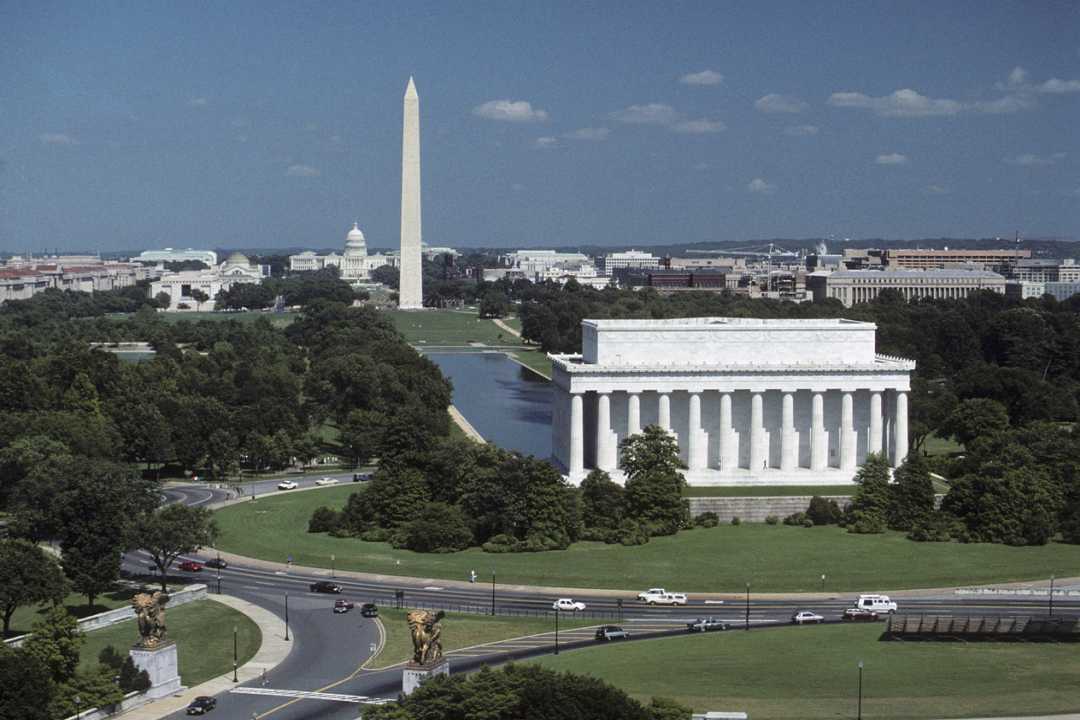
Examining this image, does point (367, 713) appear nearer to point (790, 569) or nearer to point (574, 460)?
point (790, 569)

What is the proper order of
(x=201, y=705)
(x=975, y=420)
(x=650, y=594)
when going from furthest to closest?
1. (x=975, y=420)
2. (x=650, y=594)
3. (x=201, y=705)

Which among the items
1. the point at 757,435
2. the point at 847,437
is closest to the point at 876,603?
the point at 757,435

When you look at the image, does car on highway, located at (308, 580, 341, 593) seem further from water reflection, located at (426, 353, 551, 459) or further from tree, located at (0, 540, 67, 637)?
water reflection, located at (426, 353, 551, 459)

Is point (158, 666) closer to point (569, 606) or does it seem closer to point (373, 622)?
point (373, 622)

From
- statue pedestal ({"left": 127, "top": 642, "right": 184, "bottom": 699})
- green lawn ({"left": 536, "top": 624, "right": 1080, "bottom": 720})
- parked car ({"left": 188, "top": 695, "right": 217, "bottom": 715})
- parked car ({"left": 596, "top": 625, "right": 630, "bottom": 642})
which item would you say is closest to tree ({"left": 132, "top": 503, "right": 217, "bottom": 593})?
statue pedestal ({"left": 127, "top": 642, "right": 184, "bottom": 699})

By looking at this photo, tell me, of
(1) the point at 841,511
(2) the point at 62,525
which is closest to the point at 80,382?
(2) the point at 62,525
